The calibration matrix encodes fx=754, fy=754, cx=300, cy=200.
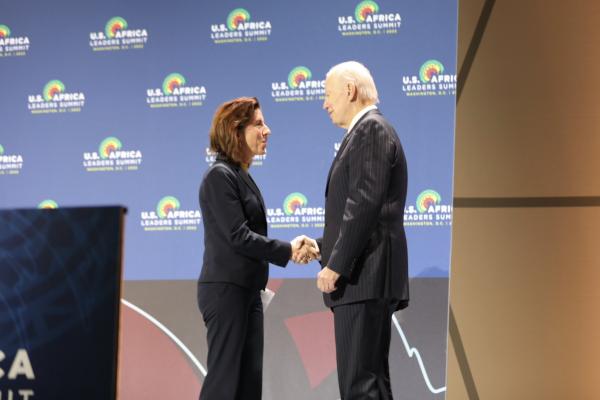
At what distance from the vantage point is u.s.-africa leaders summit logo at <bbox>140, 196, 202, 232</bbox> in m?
4.79

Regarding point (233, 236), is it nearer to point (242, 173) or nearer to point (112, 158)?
point (242, 173)

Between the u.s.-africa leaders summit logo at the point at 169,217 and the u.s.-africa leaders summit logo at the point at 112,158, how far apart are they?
1.05 feet

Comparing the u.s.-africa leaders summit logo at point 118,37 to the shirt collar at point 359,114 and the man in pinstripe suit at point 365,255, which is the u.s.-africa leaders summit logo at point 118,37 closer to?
the shirt collar at point 359,114

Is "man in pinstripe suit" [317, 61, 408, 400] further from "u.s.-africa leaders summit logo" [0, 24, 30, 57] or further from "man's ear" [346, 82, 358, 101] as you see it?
"u.s.-africa leaders summit logo" [0, 24, 30, 57]

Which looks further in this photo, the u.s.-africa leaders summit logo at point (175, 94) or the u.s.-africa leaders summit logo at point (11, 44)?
the u.s.-africa leaders summit logo at point (11, 44)

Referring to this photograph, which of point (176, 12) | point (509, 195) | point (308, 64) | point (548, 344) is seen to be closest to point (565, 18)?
point (509, 195)

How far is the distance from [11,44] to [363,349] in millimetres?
3950

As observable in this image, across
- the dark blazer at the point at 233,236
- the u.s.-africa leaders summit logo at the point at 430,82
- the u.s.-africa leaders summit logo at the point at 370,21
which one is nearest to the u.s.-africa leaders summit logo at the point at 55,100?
the u.s.-africa leaders summit logo at the point at 370,21

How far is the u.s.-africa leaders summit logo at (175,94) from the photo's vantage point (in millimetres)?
4875

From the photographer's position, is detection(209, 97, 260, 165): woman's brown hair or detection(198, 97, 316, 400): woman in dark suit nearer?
detection(198, 97, 316, 400): woman in dark suit

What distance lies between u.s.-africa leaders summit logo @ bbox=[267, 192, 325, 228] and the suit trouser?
213 centimetres

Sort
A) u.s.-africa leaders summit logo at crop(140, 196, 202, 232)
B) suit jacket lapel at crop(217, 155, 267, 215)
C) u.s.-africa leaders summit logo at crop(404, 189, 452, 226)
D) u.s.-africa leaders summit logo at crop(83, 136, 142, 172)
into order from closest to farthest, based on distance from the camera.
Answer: suit jacket lapel at crop(217, 155, 267, 215)
u.s.-africa leaders summit logo at crop(404, 189, 452, 226)
u.s.-africa leaders summit logo at crop(140, 196, 202, 232)
u.s.-africa leaders summit logo at crop(83, 136, 142, 172)

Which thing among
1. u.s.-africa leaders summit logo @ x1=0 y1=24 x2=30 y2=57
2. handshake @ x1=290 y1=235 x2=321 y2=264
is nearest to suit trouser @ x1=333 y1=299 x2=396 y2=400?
handshake @ x1=290 y1=235 x2=321 y2=264

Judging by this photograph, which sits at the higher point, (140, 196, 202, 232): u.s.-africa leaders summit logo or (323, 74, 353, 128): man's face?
(323, 74, 353, 128): man's face
